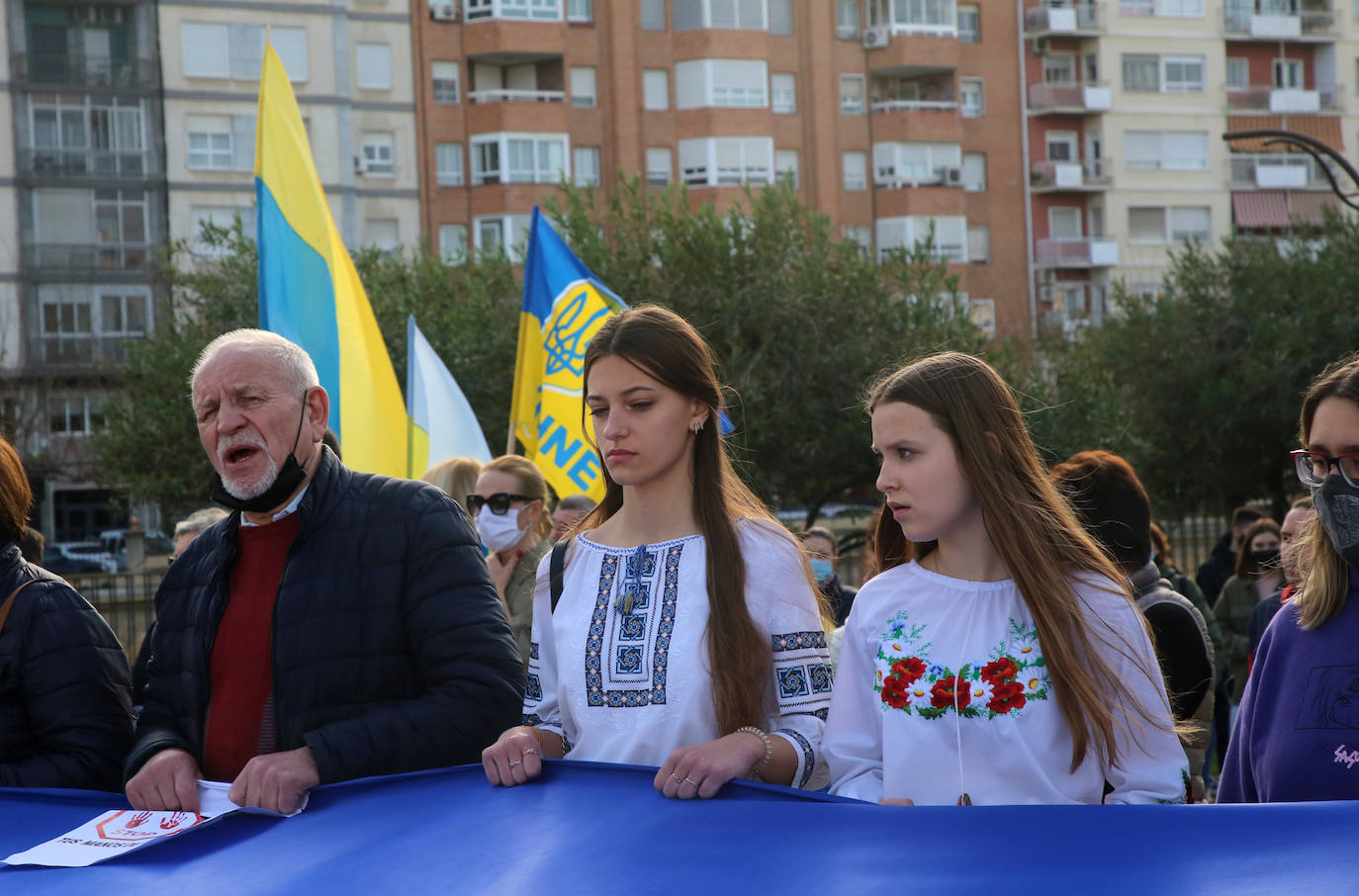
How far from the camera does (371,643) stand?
11.5ft

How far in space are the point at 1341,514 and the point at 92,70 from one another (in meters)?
47.8

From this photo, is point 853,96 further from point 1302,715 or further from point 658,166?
point 1302,715

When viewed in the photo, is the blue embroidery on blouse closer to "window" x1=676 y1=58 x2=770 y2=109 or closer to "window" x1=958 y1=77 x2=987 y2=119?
"window" x1=676 y1=58 x2=770 y2=109

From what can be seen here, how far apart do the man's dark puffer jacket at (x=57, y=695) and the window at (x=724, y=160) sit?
4707 centimetres

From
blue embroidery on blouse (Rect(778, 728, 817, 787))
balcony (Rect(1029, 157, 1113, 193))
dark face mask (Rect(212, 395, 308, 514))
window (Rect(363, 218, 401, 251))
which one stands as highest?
balcony (Rect(1029, 157, 1113, 193))

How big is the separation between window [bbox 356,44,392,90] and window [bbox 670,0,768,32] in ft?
30.3

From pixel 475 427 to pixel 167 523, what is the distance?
69.9 feet

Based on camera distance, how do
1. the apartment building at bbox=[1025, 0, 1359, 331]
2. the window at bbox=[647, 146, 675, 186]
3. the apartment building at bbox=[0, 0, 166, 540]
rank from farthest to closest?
the apartment building at bbox=[1025, 0, 1359, 331] < the window at bbox=[647, 146, 675, 186] < the apartment building at bbox=[0, 0, 166, 540]

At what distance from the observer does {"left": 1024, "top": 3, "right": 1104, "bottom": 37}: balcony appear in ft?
183

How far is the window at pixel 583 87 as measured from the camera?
4984 cm

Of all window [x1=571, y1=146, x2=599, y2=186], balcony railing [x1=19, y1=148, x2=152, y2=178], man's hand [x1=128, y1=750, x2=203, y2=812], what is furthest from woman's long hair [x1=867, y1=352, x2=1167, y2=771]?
window [x1=571, y1=146, x2=599, y2=186]

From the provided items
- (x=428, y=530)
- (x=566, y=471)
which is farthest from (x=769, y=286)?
(x=428, y=530)

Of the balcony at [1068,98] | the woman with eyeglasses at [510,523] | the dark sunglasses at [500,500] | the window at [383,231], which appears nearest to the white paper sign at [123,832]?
the woman with eyeglasses at [510,523]

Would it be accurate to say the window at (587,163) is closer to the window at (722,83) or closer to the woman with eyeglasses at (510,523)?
the window at (722,83)
